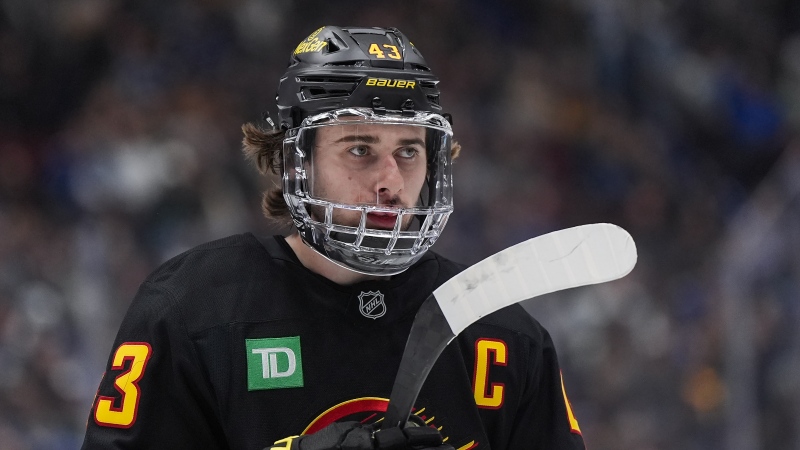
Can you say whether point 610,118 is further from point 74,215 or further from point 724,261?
point 74,215

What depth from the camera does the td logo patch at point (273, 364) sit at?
1638mm

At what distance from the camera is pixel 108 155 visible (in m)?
3.96

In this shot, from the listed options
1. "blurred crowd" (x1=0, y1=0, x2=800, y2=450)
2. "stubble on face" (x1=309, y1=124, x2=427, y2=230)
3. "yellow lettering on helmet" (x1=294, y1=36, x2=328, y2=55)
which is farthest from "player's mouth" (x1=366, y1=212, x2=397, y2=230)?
"blurred crowd" (x1=0, y1=0, x2=800, y2=450)

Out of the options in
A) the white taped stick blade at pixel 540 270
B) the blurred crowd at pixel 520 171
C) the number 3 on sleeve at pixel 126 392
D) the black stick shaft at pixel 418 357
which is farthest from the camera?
the blurred crowd at pixel 520 171

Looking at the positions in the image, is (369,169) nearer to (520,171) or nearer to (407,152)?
(407,152)

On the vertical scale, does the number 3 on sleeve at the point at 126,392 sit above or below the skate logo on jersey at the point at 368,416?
above

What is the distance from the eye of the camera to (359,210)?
1.65 m

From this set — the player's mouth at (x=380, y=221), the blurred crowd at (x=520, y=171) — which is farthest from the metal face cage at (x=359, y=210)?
the blurred crowd at (x=520, y=171)

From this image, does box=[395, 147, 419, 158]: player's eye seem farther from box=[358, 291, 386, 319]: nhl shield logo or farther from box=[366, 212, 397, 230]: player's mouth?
box=[358, 291, 386, 319]: nhl shield logo

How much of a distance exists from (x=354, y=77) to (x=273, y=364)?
480 mm

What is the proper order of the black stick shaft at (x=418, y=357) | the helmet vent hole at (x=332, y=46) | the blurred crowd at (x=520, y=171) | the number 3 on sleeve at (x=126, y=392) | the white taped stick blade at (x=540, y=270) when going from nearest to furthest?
the white taped stick blade at (x=540, y=270) → the black stick shaft at (x=418, y=357) → the number 3 on sleeve at (x=126, y=392) → the helmet vent hole at (x=332, y=46) → the blurred crowd at (x=520, y=171)

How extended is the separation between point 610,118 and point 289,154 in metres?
3.25

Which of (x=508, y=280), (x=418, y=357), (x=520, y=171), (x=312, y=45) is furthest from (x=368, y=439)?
(x=520, y=171)

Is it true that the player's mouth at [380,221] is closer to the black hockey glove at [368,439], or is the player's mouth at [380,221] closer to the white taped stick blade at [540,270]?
the white taped stick blade at [540,270]
